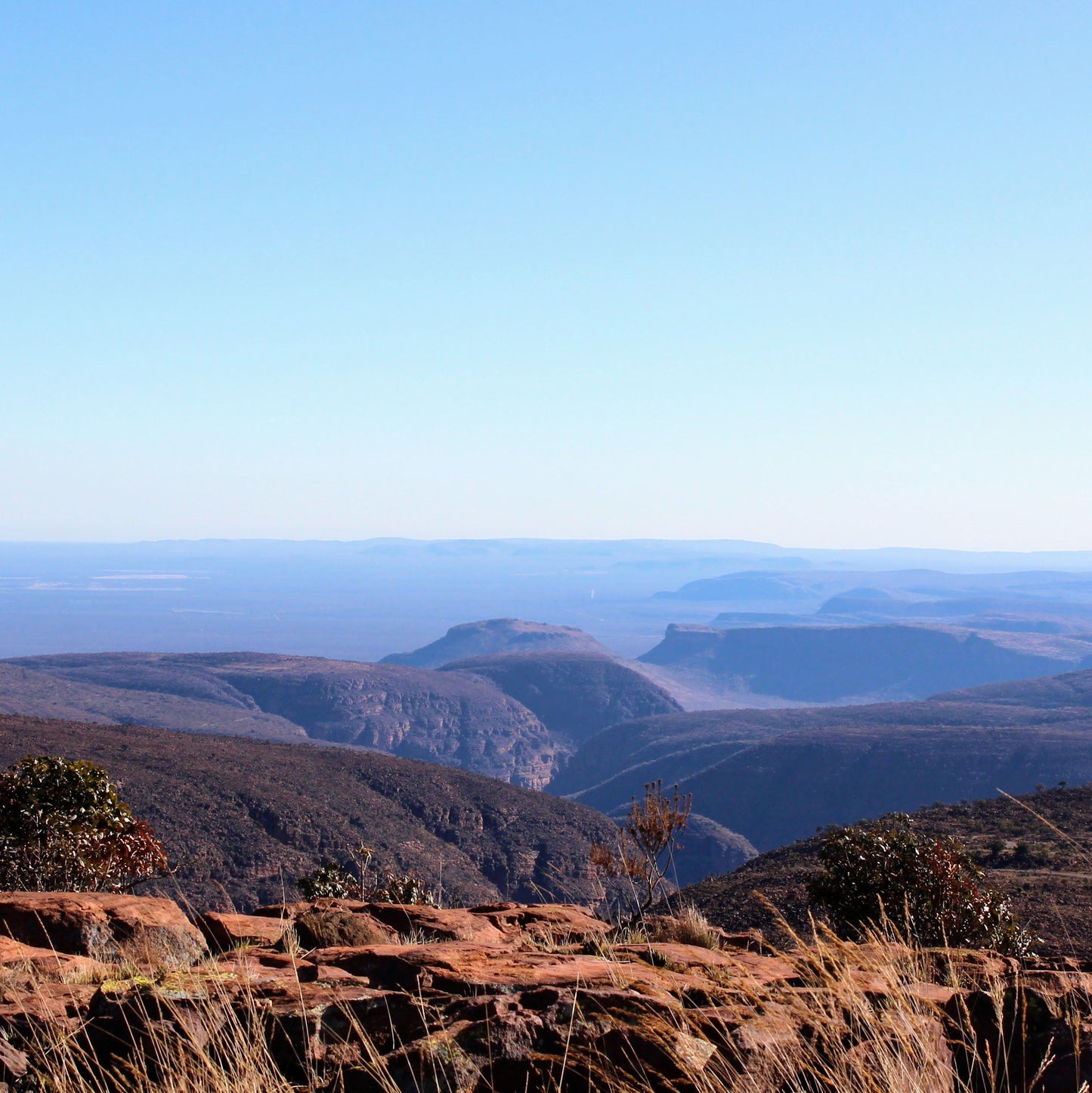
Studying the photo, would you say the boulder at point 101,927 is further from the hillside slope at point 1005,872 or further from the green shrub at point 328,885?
the hillside slope at point 1005,872

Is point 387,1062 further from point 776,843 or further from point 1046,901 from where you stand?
point 776,843

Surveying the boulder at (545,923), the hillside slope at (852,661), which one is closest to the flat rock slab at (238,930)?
the boulder at (545,923)

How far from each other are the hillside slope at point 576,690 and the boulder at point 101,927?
98.8 m

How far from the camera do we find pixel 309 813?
109ft

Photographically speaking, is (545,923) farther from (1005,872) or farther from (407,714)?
(407,714)

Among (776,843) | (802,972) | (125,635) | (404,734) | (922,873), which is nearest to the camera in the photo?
(802,972)

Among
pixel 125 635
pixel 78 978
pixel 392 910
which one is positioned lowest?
pixel 125 635

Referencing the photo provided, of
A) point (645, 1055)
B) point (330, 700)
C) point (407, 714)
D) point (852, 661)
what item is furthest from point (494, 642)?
point (645, 1055)

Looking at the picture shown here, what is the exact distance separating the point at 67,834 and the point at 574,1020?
9246mm

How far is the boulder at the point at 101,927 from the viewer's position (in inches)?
221

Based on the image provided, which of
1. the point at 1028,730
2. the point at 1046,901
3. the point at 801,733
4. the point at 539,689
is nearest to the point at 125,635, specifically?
the point at 539,689

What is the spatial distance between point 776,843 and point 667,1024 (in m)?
60.4

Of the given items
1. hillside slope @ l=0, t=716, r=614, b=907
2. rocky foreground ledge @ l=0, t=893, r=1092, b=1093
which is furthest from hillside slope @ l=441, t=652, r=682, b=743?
rocky foreground ledge @ l=0, t=893, r=1092, b=1093

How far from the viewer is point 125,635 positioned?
19938cm
